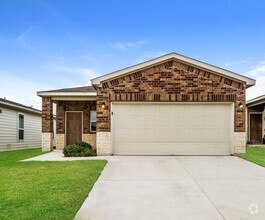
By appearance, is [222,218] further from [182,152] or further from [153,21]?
[153,21]

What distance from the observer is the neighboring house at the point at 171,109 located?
1184 cm

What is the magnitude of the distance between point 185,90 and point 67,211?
8.71m

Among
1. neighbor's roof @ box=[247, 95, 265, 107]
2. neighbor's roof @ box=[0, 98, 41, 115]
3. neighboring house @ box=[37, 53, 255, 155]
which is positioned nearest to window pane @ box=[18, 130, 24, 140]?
neighbor's roof @ box=[0, 98, 41, 115]

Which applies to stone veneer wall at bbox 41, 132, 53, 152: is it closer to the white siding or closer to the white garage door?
the white siding

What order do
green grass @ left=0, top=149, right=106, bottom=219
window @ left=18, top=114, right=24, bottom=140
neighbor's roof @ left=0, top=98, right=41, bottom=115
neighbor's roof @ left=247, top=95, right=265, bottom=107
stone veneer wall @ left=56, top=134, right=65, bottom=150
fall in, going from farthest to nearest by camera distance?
window @ left=18, top=114, right=24, bottom=140 < neighbor's roof @ left=247, top=95, right=265, bottom=107 < stone veneer wall @ left=56, top=134, right=65, bottom=150 < neighbor's roof @ left=0, top=98, right=41, bottom=115 < green grass @ left=0, top=149, right=106, bottom=219

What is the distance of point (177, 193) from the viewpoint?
18.5 ft

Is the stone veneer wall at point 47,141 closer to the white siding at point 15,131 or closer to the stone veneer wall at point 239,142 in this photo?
the white siding at point 15,131

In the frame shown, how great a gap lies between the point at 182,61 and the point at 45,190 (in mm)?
8503

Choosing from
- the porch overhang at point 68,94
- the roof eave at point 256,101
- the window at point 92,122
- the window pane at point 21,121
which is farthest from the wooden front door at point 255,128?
the window pane at point 21,121

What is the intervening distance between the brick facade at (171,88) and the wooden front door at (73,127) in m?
4.27

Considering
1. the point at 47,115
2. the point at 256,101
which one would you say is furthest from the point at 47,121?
the point at 256,101

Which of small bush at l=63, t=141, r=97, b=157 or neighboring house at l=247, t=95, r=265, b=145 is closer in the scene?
small bush at l=63, t=141, r=97, b=157

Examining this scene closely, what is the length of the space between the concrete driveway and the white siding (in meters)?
10.0

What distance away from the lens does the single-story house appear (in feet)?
52.0
